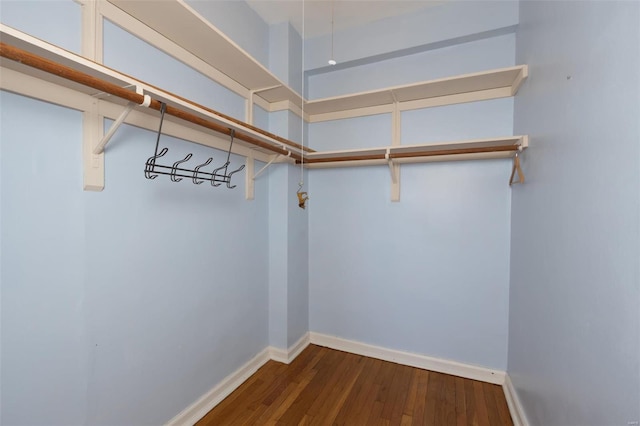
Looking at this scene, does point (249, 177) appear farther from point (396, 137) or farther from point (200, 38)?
point (396, 137)

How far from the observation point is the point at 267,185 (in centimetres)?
233

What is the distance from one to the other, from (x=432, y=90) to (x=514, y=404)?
2.25 metres

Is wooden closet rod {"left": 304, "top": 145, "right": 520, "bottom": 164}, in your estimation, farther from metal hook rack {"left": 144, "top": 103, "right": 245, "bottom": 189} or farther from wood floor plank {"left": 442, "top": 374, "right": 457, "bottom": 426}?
wood floor plank {"left": 442, "top": 374, "right": 457, "bottom": 426}

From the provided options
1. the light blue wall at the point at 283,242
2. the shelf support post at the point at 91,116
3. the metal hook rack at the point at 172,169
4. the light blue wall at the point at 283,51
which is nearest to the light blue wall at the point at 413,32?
the light blue wall at the point at 283,51

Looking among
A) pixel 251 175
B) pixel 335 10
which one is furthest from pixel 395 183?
pixel 335 10

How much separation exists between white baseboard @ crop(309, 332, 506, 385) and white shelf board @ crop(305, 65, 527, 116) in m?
2.13

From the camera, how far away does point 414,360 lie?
2.26 meters

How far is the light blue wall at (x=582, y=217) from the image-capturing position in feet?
2.33

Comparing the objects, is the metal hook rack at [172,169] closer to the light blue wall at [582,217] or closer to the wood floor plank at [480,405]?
the light blue wall at [582,217]

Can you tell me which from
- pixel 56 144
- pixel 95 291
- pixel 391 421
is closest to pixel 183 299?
pixel 95 291

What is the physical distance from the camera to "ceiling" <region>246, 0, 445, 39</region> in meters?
2.06

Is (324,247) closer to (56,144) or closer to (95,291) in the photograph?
(95,291)

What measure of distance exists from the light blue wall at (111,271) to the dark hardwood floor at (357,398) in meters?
0.28

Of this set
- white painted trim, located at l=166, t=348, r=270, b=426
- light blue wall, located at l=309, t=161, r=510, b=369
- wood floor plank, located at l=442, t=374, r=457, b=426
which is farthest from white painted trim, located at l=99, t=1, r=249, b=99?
wood floor plank, located at l=442, t=374, r=457, b=426
